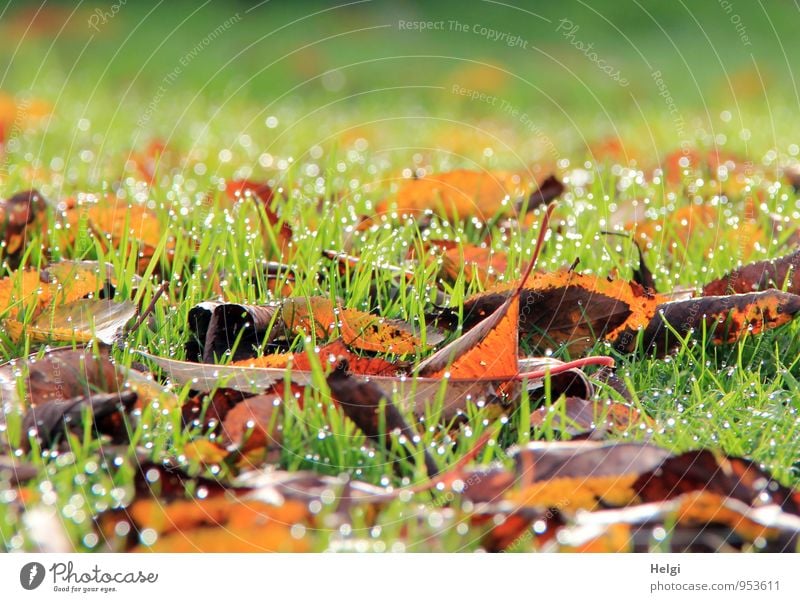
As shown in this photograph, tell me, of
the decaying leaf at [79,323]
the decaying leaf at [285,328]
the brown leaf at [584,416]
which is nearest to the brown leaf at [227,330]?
the decaying leaf at [285,328]

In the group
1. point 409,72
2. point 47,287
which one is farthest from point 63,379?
point 409,72

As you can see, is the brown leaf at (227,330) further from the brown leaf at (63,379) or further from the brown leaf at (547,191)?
the brown leaf at (547,191)

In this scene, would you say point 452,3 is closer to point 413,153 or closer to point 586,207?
point 413,153

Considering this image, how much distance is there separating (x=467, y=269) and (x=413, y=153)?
1352mm

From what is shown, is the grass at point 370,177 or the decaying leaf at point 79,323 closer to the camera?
the grass at point 370,177

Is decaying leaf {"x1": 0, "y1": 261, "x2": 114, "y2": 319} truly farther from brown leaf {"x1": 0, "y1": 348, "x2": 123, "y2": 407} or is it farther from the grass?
brown leaf {"x1": 0, "y1": 348, "x2": 123, "y2": 407}

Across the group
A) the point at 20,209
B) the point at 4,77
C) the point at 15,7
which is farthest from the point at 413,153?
the point at 15,7

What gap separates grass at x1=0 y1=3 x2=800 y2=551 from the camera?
3.67ft

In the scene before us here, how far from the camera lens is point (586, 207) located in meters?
2.18

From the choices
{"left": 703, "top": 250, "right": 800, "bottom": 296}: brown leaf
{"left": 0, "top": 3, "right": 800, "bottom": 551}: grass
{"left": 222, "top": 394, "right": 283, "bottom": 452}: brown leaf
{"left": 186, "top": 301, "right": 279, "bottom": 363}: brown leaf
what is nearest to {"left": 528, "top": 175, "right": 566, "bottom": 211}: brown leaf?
{"left": 0, "top": 3, "right": 800, "bottom": 551}: grass

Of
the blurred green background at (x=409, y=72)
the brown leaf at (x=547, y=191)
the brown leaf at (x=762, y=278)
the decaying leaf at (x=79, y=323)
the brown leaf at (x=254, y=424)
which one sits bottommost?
the brown leaf at (x=254, y=424)

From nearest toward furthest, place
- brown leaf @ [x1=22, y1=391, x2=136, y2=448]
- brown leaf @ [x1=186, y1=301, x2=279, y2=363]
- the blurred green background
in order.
A: 1. brown leaf @ [x1=22, y1=391, x2=136, y2=448]
2. brown leaf @ [x1=186, y1=301, x2=279, y2=363]
3. the blurred green background

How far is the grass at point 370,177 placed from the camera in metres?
1.12

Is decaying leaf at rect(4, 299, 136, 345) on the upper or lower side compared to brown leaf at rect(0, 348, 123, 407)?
upper
